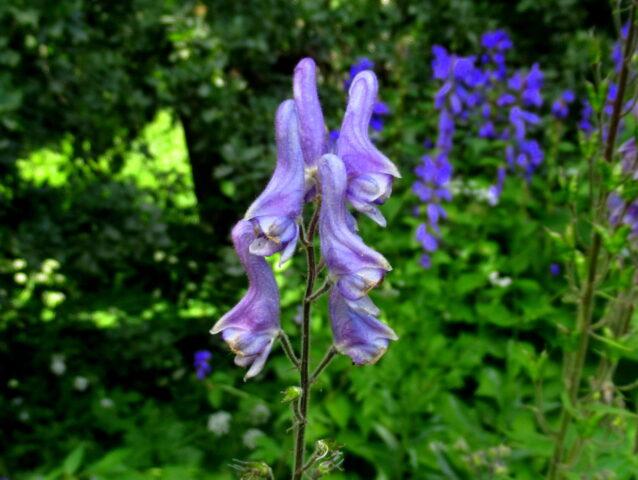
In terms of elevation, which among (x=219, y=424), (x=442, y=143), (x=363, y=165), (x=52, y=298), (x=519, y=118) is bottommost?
(x=219, y=424)

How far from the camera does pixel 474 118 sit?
507 cm

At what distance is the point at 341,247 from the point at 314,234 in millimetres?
129

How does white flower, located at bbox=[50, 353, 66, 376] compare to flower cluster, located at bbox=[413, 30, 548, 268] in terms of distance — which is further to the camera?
flower cluster, located at bbox=[413, 30, 548, 268]

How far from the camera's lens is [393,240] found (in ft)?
14.3

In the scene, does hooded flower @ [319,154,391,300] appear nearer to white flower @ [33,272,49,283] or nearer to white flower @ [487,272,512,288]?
white flower @ [33,272,49,283]

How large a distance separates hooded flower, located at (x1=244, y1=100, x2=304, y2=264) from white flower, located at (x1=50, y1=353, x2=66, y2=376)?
9.84 feet

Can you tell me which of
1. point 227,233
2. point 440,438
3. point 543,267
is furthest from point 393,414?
point 227,233

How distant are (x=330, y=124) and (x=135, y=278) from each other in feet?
4.82

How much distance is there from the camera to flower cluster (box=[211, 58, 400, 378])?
121cm

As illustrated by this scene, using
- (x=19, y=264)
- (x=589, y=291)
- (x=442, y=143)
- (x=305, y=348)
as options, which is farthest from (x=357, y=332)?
(x=442, y=143)

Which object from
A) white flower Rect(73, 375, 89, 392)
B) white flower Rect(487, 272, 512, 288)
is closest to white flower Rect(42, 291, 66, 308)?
white flower Rect(73, 375, 89, 392)

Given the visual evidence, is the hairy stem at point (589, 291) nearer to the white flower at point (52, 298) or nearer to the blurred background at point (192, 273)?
the blurred background at point (192, 273)

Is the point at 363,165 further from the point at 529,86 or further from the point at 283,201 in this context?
the point at 529,86

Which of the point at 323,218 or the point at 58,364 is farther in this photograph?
the point at 58,364
